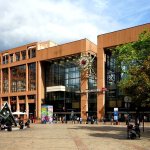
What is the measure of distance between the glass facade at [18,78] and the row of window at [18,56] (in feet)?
7.67

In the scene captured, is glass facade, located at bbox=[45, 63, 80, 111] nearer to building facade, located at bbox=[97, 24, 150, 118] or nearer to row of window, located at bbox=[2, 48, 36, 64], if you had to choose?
row of window, located at bbox=[2, 48, 36, 64]

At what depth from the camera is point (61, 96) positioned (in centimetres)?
8050

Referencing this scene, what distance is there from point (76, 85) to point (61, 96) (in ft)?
17.8

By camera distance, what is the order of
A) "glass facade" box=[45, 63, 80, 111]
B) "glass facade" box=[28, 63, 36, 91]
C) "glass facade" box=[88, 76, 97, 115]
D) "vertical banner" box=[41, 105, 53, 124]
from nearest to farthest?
"vertical banner" box=[41, 105, 53, 124], "glass facade" box=[88, 76, 97, 115], "glass facade" box=[45, 63, 80, 111], "glass facade" box=[28, 63, 36, 91]

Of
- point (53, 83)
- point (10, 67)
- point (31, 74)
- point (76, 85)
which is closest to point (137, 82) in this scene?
point (76, 85)

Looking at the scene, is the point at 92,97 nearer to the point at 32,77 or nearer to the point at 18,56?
the point at 32,77

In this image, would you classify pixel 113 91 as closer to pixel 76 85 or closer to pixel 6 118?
pixel 76 85

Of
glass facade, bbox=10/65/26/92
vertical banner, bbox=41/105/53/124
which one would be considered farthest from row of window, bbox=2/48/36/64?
vertical banner, bbox=41/105/53/124

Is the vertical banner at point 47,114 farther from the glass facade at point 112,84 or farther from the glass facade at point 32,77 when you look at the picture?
the glass facade at point 32,77

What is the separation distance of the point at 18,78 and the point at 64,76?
16412mm

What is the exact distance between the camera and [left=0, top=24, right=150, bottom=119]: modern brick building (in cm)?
6938

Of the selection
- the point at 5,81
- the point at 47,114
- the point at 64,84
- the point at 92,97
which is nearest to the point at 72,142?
the point at 47,114

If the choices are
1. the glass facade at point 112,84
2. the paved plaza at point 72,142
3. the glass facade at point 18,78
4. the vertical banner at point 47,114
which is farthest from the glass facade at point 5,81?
the paved plaza at point 72,142

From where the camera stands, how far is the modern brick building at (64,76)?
69.4 m
